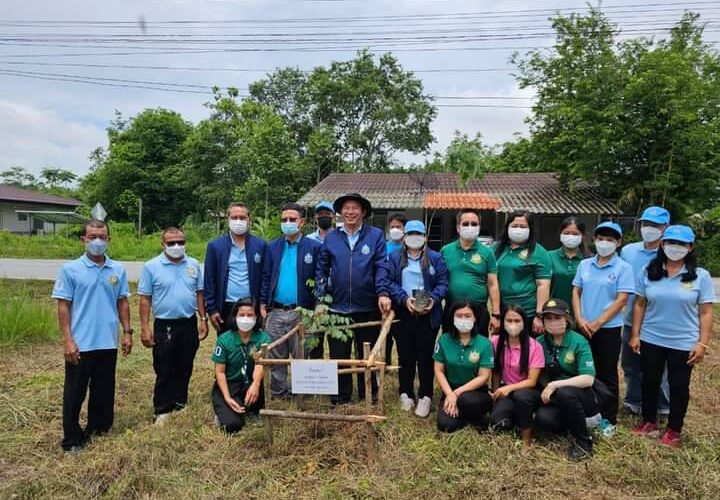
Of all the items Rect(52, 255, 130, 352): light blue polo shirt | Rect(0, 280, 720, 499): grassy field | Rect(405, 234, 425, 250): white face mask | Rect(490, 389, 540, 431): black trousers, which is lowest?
Rect(0, 280, 720, 499): grassy field

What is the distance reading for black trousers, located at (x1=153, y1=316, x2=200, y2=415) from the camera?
4008 mm

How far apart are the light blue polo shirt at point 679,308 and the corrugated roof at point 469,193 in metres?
12.3

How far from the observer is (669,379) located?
141 inches

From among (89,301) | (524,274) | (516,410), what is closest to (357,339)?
(516,410)

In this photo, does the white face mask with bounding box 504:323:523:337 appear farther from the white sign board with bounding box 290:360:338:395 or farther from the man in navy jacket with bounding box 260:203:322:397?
the man in navy jacket with bounding box 260:203:322:397

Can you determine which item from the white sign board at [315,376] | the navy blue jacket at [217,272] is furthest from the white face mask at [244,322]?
the white sign board at [315,376]

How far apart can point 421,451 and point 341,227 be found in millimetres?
1800

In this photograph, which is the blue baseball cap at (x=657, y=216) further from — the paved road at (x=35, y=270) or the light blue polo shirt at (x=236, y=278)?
the paved road at (x=35, y=270)

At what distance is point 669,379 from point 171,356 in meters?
3.72

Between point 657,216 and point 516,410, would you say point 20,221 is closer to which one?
point 516,410

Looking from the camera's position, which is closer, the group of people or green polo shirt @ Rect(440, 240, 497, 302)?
the group of people

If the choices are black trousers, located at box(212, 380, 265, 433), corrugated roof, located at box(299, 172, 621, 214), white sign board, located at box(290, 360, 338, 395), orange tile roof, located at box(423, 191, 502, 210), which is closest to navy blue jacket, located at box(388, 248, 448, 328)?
white sign board, located at box(290, 360, 338, 395)

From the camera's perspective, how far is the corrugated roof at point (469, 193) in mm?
16703

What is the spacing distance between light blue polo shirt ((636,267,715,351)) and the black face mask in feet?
10.3
